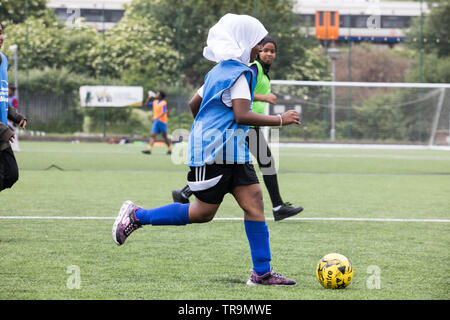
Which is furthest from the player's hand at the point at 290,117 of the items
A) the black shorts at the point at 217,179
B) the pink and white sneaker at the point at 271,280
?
the pink and white sneaker at the point at 271,280

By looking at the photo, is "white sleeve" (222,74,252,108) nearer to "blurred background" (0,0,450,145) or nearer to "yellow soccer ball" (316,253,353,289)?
"yellow soccer ball" (316,253,353,289)

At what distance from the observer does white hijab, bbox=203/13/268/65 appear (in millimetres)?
4770

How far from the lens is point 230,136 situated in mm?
4789

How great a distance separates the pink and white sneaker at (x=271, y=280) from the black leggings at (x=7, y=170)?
2.37 m

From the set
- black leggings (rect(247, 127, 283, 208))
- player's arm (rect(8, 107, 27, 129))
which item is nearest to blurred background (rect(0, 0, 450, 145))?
black leggings (rect(247, 127, 283, 208))

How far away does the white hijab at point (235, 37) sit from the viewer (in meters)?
4.77

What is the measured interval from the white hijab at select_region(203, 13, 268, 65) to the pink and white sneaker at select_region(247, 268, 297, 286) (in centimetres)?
145

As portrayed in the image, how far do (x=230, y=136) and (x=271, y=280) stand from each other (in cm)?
100

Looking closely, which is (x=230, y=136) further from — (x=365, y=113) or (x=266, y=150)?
(x=365, y=113)

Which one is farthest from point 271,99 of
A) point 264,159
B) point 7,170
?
point 7,170

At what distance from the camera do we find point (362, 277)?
5125 millimetres

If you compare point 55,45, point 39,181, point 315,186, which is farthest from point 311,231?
point 55,45
